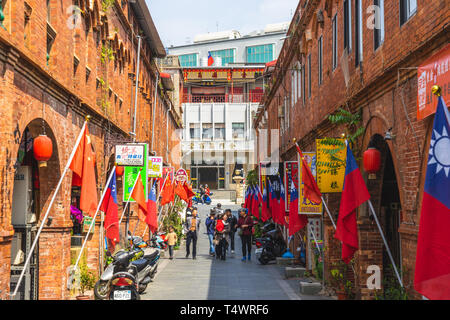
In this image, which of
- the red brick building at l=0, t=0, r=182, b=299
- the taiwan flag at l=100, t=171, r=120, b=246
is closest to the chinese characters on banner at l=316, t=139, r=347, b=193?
the taiwan flag at l=100, t=171, r=120, b=246

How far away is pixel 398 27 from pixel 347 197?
2888 mm

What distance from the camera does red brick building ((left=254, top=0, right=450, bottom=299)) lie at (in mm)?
8320

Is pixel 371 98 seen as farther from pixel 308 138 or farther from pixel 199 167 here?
pixel 199 167

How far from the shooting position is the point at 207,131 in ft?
201

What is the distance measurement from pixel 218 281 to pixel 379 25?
903 centimetres

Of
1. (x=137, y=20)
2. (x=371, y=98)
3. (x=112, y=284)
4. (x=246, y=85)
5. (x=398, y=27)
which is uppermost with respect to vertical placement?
(x=246, y=85)

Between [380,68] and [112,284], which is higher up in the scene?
[380,68]

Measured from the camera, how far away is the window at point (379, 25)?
10426 millimetres

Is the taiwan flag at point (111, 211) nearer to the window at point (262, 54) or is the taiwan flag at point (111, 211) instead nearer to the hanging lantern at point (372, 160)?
the hanging lantern at point (372, 160)

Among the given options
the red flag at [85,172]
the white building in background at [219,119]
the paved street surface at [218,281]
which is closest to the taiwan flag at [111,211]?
the paved street surface at [218,281]

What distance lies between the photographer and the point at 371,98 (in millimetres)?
10875

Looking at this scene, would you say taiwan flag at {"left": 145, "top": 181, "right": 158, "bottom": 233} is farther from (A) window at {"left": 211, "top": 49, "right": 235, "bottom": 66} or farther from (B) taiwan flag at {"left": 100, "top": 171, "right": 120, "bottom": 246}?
(A) window at {"left": 211, "top": 49, "right": 235, "bottom": 66}

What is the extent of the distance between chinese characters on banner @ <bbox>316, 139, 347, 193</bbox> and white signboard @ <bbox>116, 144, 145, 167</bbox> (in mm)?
5382
